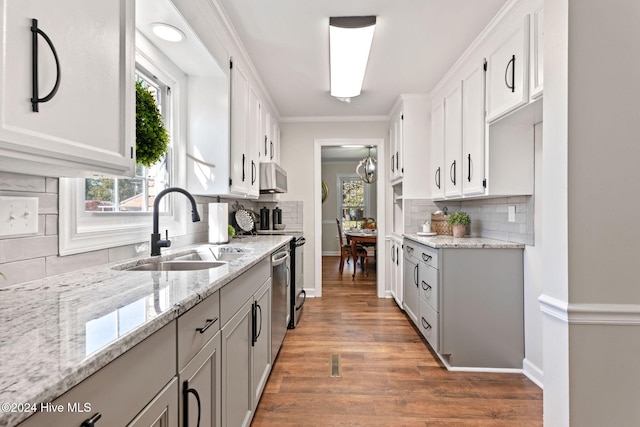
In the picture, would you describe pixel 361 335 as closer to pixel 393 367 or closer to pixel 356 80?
pixel 393 367

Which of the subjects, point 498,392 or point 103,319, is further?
point 498,392

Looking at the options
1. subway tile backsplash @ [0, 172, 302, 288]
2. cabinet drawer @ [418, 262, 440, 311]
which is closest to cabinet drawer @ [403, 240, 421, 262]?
cabinet drawer @ [418, 262, 440, 311]

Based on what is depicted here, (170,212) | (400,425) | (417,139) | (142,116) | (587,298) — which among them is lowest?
(400,425)

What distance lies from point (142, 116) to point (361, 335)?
2.52 metres

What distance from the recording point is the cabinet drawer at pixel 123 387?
0.50 metres

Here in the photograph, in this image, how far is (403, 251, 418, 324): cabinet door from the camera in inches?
Result: 120

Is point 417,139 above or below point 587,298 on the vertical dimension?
above

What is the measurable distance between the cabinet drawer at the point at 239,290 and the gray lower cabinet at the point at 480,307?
4.48 ft

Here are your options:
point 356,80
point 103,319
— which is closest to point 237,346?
point 103,319

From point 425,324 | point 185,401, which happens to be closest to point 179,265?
point 185,401

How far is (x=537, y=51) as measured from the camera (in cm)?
181

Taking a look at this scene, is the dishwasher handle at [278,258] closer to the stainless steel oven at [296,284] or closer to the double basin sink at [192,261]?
the double basin sink at [192,261]

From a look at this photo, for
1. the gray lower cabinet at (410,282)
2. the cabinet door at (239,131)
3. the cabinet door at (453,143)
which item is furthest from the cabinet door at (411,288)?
the cabinet door at (239,131)

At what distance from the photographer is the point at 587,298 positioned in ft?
3.50
